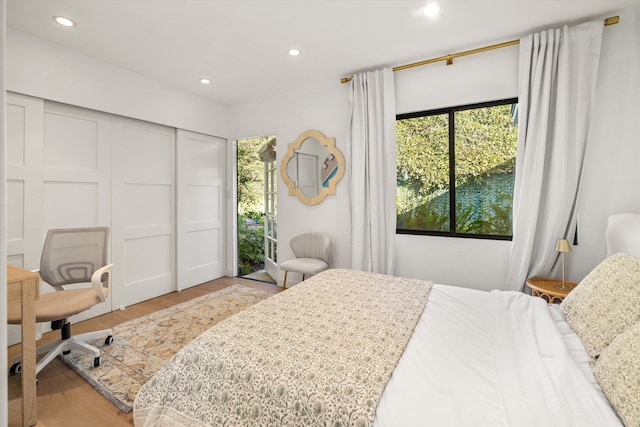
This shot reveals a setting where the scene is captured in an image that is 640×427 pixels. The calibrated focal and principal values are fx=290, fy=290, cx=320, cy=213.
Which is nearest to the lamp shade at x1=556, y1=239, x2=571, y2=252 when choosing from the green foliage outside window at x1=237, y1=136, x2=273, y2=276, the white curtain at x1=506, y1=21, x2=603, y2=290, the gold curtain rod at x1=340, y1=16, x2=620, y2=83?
the white curtain at x1=506, y1=21, x2=603, y2=290

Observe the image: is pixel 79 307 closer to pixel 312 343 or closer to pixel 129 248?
pixel 129 248

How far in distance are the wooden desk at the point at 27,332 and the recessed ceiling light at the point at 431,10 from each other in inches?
123

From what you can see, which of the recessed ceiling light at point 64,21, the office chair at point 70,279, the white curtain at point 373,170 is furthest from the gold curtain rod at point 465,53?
the office chair at point 70,279

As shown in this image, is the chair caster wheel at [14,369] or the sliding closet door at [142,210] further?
the sliding closet door at [142,210]

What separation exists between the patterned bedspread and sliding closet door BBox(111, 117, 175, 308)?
2.46 m

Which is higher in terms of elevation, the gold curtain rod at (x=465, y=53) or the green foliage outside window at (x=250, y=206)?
the gold curtain rod at (x=465, y=53)

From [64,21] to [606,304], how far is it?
13.0 feet

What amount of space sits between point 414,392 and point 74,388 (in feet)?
7.26

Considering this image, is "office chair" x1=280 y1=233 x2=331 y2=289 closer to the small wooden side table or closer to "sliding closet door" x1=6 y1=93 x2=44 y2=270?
the small wooden side table

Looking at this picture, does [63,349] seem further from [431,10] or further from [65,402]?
[431,10]

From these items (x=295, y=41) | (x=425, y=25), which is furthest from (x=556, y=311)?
(x=295, y=41)

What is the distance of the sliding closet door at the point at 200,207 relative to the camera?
386 centimetres

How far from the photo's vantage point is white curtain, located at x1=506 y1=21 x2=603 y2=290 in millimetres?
2340

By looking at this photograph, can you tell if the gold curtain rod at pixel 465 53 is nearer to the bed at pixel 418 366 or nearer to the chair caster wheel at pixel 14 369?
the bed at pixel 418 366
